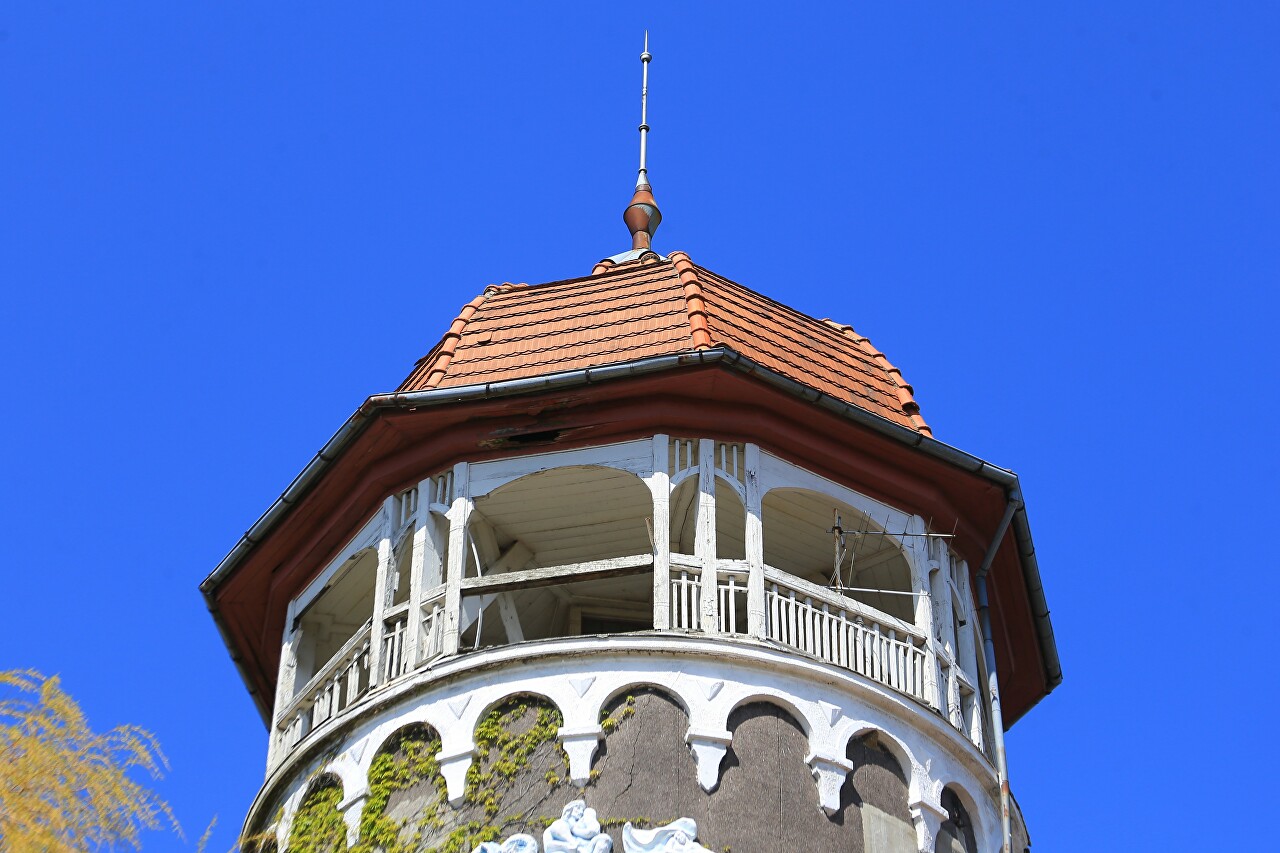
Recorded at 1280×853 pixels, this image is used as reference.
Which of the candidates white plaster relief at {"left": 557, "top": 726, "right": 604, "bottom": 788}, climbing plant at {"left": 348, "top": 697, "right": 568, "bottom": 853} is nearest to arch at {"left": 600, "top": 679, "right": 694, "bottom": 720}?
white plaster relief at {"left": 557, "top": 726, "right": 604, "bottom": 788}

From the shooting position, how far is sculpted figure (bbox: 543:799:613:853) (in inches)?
778

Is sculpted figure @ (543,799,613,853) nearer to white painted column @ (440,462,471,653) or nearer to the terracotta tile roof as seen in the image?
white painted column @ (440,462,471,653)

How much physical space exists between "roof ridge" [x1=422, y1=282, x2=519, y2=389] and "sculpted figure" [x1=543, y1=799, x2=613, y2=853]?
191 inches

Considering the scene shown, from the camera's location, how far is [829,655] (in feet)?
70.7

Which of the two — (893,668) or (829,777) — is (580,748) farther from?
(893,668)

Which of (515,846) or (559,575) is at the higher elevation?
(559,575)

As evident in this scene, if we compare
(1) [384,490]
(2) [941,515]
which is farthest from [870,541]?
(1) [384,490]

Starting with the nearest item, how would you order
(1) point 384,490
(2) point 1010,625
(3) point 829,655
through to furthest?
(3) point 829,655, (1) point 384,490, (2) point 1010,625

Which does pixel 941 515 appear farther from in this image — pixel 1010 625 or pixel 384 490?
pixel 384 490

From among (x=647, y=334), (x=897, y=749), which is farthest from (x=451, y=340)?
(x=897, y=749)

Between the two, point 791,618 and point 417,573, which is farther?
point 417,573

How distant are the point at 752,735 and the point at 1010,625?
15.8ft

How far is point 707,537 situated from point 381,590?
279 cm

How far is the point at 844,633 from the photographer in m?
21.8
